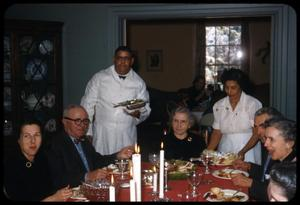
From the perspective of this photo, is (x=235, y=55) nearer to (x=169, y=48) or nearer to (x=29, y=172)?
(x=169, y=48)

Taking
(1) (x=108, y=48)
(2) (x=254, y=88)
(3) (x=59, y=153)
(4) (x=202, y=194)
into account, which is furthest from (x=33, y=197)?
(2) (x=254, y=88)

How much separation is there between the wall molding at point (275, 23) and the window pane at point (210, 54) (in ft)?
18.1

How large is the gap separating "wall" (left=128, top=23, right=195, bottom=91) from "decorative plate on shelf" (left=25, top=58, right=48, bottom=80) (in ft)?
17.2

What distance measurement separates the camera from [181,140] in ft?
12.5

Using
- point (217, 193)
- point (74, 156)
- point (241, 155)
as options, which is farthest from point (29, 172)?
point (241, 155)

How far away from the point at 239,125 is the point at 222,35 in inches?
254

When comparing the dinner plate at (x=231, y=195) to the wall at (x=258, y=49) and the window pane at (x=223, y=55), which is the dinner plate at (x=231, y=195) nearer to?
the wall at (x=258, y=49)

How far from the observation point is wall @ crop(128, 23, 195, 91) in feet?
34.1

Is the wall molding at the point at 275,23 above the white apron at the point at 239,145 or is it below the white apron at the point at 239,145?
above

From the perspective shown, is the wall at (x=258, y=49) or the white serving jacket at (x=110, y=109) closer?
the white serving jacket at (x=110, y=109)

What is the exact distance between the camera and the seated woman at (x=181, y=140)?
3.76 m

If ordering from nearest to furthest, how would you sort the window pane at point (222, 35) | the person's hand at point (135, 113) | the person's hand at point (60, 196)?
1. the person's hand at point (60, 196)
2. the person's hand at point (135, 113)
3. the window pane at point (222, 35)

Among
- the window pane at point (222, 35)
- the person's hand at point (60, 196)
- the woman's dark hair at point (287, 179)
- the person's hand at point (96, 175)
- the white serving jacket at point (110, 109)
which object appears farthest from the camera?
the window pane at point (222, 35)

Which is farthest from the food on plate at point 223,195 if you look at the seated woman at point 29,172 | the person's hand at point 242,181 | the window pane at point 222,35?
the window pane at point 222,35
